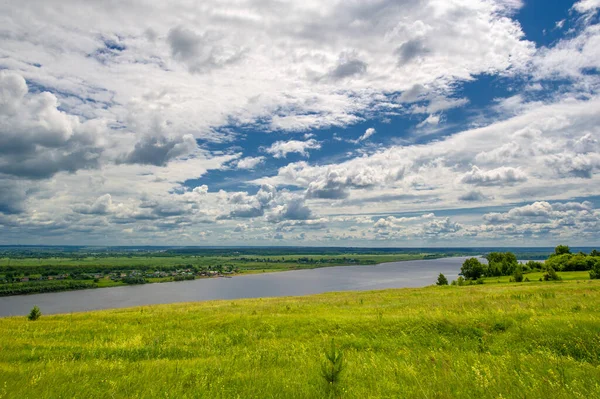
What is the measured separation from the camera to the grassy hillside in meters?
6.68

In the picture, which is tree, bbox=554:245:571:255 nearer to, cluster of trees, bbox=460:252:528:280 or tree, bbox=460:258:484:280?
cluster of trees, bbox=460:252:528:280

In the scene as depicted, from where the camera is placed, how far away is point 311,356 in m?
9.77

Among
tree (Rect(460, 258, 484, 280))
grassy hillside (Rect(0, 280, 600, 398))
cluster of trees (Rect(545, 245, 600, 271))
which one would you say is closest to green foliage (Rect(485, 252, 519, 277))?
tree (Rect(460, 258, 484, 280))

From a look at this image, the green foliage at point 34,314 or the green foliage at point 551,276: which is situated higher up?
the green foliage at point 34,314

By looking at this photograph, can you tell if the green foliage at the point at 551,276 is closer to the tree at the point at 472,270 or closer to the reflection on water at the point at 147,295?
the tree at the point at 472,270

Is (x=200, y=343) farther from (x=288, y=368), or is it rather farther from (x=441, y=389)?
(x=441, y=389)

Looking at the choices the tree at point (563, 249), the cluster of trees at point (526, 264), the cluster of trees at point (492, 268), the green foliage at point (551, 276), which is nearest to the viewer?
the green foliage at point (551, 276)

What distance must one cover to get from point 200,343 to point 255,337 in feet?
6.93

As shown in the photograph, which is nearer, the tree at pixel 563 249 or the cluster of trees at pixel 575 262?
the cluster of trees at pixel 575 262

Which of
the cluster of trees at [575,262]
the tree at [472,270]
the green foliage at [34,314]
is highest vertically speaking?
the green foliage at [34,314]

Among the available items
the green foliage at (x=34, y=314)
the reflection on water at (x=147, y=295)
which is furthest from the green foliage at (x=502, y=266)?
the green foliage at (x=34, y=314)

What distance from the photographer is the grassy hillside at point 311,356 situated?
6676 millimetres

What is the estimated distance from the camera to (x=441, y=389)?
661 centimetres

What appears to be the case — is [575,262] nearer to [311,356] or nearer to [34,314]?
[311,356]
